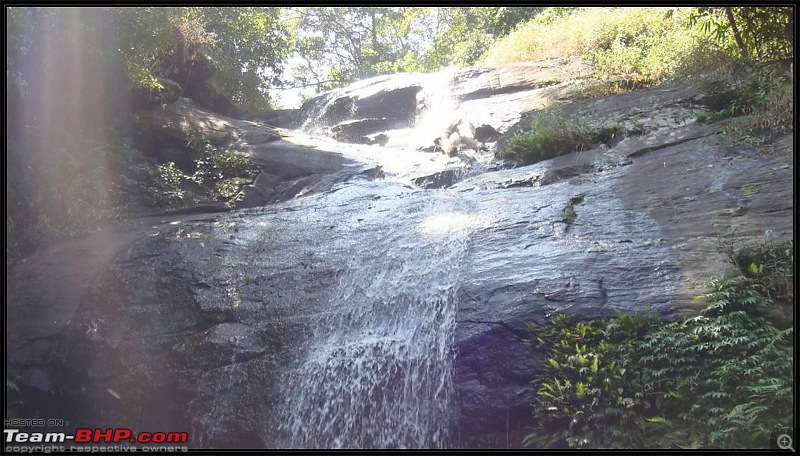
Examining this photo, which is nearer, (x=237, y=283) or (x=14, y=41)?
(x=237, y=283)

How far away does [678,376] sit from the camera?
556cm

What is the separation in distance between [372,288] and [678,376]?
11.4ft

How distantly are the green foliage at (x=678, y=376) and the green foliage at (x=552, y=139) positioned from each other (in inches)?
185

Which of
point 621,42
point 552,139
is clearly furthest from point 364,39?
point 552,139

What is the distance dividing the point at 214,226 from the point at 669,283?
259 inches

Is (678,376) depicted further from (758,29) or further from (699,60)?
(699,60)

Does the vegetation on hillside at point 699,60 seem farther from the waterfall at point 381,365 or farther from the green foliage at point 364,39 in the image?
the green foliage at point 364,39

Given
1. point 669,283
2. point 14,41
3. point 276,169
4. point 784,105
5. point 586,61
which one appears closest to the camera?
point 669,283

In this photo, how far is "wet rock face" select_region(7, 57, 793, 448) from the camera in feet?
20.7

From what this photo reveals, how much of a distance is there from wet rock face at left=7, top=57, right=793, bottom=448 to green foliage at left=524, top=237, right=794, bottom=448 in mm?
245

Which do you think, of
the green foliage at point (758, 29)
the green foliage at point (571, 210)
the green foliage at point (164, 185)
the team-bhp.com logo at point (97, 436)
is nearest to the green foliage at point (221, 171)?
the green foliage at point (164, 185)

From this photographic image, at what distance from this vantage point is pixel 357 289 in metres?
7.53

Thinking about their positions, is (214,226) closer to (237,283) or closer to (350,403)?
(237,283)

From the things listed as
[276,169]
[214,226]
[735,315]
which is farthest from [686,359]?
[276,169]
